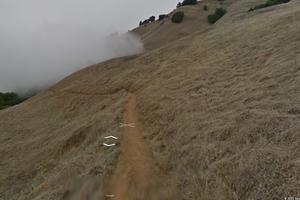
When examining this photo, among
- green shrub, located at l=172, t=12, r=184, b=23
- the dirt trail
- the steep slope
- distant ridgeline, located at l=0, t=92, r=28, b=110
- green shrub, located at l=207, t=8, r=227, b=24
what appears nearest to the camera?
the dirt trail

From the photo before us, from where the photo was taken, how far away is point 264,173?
32.5ft

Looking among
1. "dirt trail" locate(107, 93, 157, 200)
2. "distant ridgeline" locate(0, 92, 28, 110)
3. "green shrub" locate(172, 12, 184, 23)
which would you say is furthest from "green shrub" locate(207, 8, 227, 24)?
"dirt trail" locate(107, 93, 157, 200)

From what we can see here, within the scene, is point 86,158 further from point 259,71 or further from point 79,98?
point 79,98

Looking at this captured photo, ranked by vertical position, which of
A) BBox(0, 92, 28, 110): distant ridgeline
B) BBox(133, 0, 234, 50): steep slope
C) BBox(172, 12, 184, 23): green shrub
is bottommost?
BBox(0, 92, 28, 110): distant ridgeline

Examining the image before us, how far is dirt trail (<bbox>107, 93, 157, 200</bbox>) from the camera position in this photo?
12.2 metres

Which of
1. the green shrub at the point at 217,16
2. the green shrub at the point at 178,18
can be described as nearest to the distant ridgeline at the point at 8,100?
the green shrub at the point at 178,18

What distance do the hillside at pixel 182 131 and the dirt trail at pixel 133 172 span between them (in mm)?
40

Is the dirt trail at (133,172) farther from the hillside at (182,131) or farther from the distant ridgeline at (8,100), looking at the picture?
the distant ridgeline at (8,100)

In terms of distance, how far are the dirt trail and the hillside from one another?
40 millimetres

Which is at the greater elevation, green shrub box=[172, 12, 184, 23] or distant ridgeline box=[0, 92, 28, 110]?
green shrub box=[172, 12, 184, 23]

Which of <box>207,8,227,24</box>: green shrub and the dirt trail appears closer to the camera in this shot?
the dirt trail

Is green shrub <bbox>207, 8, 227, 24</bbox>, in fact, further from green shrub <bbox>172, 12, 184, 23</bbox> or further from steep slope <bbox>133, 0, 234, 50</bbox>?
green shrub <bbox>172, 12, 184, 23</bbox>

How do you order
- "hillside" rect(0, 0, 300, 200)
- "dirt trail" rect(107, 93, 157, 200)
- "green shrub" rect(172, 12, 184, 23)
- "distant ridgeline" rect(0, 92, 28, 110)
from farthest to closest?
"green shrub" rect(172, 12, 184, 23) → "distant ridgeline" rect(0, 92, 28, 110) → "dirt trail" rect(107, 93, 157, 200) → "hillside" rect(0, 0, 300, 200)

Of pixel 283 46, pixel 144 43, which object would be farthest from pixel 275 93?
pixel 144 43
